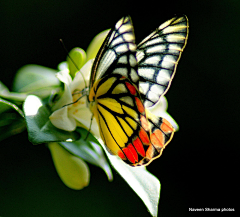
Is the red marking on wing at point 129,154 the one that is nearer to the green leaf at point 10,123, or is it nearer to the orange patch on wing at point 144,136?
the orange patch on wing at point 144,136

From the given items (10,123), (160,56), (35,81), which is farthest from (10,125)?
(160,56)

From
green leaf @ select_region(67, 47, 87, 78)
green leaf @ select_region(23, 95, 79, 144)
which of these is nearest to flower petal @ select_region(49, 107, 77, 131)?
green leaf @ select_region(23, 95, 79, 144)

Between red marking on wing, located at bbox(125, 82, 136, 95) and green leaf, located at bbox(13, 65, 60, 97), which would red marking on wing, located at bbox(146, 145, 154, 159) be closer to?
red marking on wing, located at bbox(125, 82, 136, 95)

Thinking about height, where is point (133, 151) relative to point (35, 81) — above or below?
below

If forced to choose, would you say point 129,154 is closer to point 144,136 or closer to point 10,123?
point 144,136

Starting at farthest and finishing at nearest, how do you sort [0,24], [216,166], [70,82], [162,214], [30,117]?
[216,166] < [162,214] < [0,24] < [70,82] < [30,117]

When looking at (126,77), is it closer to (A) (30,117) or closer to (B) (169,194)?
(A) (30,117)

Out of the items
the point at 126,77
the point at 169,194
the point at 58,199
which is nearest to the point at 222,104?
the point at 169,194

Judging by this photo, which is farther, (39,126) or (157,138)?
(157,138)
